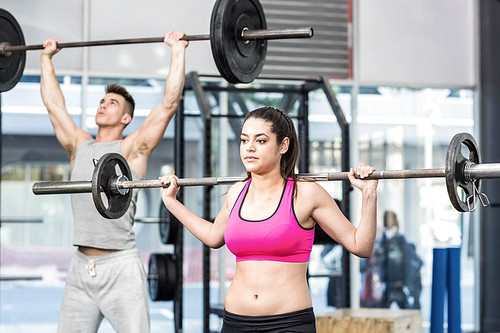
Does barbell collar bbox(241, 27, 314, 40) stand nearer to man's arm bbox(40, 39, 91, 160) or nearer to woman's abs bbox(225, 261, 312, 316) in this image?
man's arm bbox(40, 39, 91, 160)

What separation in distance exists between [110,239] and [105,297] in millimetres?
232

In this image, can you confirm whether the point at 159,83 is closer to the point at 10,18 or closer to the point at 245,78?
the point at 10,18

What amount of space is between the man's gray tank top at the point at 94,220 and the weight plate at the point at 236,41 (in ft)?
2.04

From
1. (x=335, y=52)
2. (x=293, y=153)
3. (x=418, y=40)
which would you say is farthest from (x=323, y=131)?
(x=293, y=153)

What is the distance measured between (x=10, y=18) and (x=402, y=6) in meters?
3.15

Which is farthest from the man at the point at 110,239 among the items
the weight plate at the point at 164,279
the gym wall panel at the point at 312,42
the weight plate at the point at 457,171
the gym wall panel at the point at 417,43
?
the gym wall panel at the point at 417,43

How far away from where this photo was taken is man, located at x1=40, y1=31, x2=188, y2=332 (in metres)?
2.97

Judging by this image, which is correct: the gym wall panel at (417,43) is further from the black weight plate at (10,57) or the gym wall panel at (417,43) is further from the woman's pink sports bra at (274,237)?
the woman's pink sports bra at (274,237)

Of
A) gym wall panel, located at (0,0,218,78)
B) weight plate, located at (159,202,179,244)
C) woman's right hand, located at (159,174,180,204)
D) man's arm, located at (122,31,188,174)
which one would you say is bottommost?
weight plate, located at (159,202,179,244)

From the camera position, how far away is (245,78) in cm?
300

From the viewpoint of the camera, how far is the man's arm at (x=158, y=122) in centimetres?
319

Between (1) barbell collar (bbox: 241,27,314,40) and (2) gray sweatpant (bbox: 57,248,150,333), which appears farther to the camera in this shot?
(2) gray sweatpant (bbox: 57,248,150,333)

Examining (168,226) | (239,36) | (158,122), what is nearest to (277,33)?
(239,36)

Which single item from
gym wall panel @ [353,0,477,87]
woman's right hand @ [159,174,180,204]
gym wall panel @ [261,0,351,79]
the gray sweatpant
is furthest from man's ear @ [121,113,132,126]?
gym wall panel @ [353,0,477,87]
